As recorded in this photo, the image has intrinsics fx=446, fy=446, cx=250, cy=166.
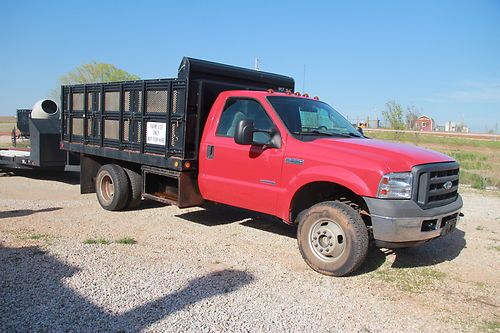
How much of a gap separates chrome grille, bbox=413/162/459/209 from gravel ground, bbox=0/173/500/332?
944mm

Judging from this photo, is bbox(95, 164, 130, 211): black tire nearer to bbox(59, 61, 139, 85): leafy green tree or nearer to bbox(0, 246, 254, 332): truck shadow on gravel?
bbox(0, 246, 254, 332): truck shadow on gravel

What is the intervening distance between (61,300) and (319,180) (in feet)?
9.74

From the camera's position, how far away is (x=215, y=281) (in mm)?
4785

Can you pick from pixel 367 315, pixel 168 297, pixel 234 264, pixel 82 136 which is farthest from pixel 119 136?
pixel 367 315

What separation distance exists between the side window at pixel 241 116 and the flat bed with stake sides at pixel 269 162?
15mm

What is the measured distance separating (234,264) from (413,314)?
210 cm

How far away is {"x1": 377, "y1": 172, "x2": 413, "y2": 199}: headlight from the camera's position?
473cm

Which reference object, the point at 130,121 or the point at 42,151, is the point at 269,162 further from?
the point at 42,151

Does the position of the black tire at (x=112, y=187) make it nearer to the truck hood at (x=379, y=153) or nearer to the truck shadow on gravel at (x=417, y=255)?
the truck hood at (x=379, y=153)

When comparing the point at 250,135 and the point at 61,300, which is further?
the point at 250,135

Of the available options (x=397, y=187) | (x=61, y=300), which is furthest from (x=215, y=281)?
(x=397, y=187)

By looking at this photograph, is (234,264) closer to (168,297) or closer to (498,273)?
(168,297)

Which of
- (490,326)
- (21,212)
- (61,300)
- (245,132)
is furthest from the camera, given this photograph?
(21,212)

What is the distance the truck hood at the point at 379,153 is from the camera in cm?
479
